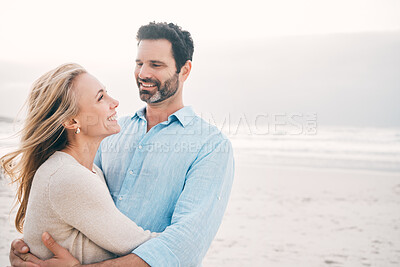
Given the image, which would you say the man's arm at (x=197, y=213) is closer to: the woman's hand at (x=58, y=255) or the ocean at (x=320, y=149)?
the woman's hand at (x=58, y=255)

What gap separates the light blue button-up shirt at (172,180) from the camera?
158 cm

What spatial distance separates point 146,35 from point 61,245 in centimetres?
119

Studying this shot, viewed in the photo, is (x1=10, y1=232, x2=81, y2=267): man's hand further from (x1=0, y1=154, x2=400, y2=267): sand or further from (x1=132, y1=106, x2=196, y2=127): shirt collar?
(x1=0, y1=154, x2=400, y2=267): sand

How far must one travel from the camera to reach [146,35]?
7.15 feet

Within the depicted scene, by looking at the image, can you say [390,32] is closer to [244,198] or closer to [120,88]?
[120,88]

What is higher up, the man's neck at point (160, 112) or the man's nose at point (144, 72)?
the man's nose at point (144, 72)

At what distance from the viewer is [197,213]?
162cm

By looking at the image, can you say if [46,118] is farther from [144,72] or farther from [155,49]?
[155,49]

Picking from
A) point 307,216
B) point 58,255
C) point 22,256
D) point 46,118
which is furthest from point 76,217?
point 307,216

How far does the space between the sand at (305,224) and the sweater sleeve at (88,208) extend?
315cm

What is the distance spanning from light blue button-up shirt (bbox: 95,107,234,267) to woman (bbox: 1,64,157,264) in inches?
5.4

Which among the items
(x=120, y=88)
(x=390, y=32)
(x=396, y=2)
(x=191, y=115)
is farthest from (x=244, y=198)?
(x=390, y=32)

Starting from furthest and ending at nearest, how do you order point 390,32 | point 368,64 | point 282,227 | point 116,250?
point 368,64 → point 390,32 → point 282,227 → point 116,250

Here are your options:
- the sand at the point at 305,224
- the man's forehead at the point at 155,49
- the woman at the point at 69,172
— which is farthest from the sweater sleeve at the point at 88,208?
the sand at the point at 305,224
